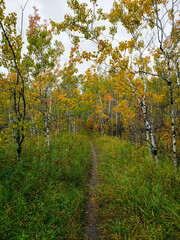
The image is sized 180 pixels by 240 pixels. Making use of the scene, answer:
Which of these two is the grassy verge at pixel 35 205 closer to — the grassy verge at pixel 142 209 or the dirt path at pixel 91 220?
the dirt path at pixel 91 220

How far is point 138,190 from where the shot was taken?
332cm

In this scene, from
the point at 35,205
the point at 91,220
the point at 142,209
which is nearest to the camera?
the point at 142,209

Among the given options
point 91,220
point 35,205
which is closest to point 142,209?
point 91,220

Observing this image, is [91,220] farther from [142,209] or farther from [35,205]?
[35,205]

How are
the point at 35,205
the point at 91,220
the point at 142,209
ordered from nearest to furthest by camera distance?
the point at 142,209 → the point at 35,205 → the point at 91,220

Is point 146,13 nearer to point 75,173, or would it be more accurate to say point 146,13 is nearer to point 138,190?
point 138,190

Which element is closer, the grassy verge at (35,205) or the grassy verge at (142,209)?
the grassy verge at (142,209)

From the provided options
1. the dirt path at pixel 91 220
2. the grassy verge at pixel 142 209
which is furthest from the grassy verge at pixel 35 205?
the grassy verge at pixel 142 209

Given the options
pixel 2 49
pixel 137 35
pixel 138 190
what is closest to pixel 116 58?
pixel 137 35

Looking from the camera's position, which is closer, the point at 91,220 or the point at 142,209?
the point at 142,209

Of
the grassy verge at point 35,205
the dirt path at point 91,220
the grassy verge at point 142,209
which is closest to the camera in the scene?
the grassy verge at point 142,209

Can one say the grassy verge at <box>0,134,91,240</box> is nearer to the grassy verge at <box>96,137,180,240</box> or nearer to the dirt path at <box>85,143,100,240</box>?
Result: the dirt path at <box>85,143,100,240</box>

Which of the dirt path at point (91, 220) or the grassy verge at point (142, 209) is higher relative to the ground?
the grassy verge at point (142, 209)

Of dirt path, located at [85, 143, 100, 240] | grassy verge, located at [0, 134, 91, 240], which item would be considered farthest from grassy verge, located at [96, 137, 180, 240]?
grassy verge, located at [0, 134, 91, 240]
